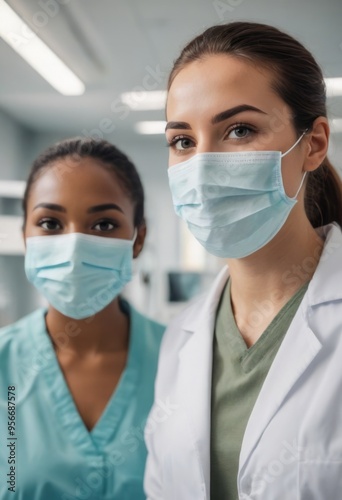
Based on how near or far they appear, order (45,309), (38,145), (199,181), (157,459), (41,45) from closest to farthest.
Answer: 1. (199,181)
2. (157,459)
3. (45,309)
4. (41,45)
5. (38,145)

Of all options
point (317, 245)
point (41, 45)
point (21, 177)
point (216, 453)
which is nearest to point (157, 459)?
point (216, 453)

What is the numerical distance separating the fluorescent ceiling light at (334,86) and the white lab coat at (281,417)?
278 mm

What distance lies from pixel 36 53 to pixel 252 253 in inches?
86.1

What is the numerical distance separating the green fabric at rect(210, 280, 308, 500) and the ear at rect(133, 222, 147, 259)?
1.14 ft

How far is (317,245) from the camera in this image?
928mm

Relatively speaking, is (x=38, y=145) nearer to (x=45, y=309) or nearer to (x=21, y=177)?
(x=21, y=177)

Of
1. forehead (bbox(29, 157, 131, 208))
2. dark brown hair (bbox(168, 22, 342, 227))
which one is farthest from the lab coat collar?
forehead (bbox(29, 157, 131, 208))

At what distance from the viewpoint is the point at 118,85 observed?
12.6ft

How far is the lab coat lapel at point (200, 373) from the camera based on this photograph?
0.87 m

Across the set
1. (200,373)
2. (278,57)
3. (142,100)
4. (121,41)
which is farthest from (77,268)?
(142,100)

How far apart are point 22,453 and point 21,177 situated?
179 inches

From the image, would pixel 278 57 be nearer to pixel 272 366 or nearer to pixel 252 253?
pixel 252 253

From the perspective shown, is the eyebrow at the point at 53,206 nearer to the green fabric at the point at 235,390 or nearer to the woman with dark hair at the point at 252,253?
the woman with dark hair at the point at 252,253

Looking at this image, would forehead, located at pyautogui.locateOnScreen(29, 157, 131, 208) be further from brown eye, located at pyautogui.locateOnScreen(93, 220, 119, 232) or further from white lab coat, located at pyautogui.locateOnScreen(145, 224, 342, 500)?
white lab coat, located at pyautogui.locateOnScreen(145, 224, 342, 500)
